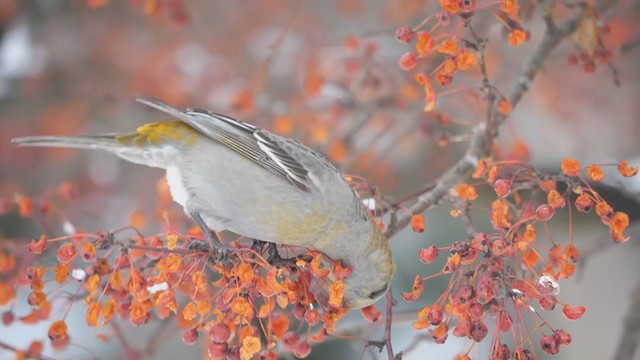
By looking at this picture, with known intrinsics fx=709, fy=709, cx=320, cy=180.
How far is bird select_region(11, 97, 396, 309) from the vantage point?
81.0 inches

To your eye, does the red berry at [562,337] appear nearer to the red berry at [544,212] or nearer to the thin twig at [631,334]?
the red berry at [544,212]

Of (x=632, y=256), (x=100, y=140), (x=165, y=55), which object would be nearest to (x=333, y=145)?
(x=100, y=140)

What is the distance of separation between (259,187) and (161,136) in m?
0.42

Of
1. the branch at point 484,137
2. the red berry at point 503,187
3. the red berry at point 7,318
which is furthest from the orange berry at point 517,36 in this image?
the red berry at point 7,318

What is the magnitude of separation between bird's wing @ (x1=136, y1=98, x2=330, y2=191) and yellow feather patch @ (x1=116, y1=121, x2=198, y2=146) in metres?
0.05

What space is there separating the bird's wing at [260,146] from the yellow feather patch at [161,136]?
49 millimetres

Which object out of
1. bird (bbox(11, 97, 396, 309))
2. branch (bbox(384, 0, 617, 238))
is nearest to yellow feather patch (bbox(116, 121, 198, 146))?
bird (bbox(11, 97, 396, 309))

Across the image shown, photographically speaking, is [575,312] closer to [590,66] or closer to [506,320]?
[506,320]

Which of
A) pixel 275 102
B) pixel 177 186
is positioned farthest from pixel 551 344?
pixel 275 102

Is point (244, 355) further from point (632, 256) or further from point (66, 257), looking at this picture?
point (632, 256)

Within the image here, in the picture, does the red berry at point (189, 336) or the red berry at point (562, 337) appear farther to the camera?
the red berry at point (189, 336)

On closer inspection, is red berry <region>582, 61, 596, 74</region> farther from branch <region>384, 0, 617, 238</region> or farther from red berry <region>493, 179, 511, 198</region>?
red berry <region>493, 179, 511, 198</region>

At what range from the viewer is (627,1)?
10.8 ft

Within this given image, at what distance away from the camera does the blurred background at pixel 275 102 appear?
13.4 feet
